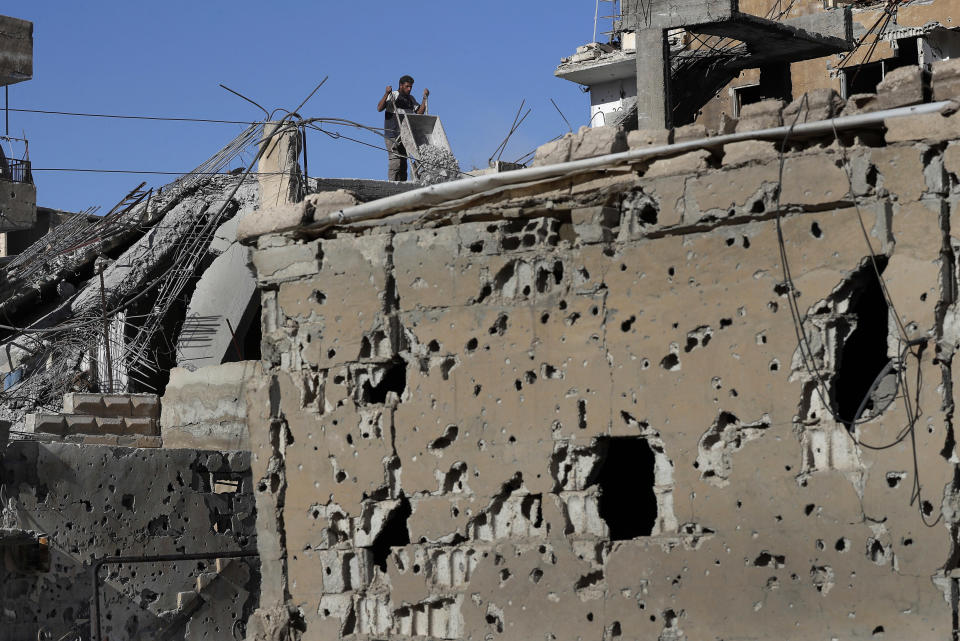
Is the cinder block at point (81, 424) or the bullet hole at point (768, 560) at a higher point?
the cinder block at point (81, 424)

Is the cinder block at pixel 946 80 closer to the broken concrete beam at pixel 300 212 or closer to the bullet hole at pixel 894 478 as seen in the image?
the bullet hole at pixel 894 478

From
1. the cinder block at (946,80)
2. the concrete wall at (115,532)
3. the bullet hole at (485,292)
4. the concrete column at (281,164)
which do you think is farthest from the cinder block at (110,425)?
the cinder block at (946,80)

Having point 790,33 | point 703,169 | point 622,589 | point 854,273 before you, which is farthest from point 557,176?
point 790,33

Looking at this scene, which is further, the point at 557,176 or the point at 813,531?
the point at 557,176

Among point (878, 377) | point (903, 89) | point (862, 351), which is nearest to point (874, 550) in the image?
point (878, 377)

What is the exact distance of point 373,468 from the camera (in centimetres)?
800

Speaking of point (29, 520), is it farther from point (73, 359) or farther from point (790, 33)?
point (790, 33)

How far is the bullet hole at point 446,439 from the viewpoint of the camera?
7.73 meters

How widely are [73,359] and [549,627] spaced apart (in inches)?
408

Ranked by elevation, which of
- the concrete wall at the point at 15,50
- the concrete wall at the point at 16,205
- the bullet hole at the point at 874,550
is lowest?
the bullet hole at the point at 874,550

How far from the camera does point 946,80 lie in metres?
6.45

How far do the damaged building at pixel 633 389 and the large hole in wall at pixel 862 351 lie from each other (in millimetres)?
17

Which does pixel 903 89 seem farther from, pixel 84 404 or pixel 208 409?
pixel 84 404

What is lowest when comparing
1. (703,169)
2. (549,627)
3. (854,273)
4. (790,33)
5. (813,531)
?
(549,627)
